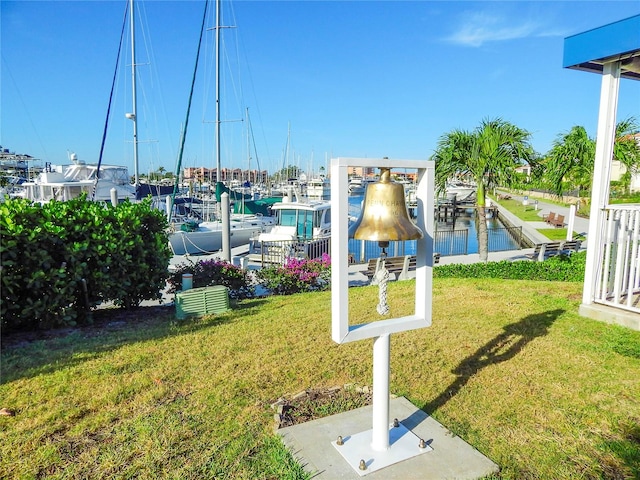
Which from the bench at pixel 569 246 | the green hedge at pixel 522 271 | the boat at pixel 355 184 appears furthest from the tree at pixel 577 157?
the boat at pixel 355 184

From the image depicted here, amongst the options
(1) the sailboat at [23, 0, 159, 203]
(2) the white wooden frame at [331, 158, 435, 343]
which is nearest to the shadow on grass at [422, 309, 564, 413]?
(2) the white wooden frame at [331, 158, 435, 343]

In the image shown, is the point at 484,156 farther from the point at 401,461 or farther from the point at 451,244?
the point at 401,461

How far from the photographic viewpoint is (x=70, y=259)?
608cm

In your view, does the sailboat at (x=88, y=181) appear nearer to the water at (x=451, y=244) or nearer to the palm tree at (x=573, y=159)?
the water at (x=451, y=244)

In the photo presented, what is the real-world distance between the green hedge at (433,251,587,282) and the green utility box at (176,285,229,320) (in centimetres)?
588

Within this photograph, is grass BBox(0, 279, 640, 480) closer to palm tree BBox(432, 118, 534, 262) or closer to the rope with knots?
the rope with knots

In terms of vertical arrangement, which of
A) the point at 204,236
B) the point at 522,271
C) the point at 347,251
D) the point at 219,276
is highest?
the point at 347,251

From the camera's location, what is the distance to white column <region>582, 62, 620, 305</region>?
5.88m

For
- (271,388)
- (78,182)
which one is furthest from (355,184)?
(271,388)

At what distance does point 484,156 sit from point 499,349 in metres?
8.77

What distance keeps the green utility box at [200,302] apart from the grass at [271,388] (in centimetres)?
31

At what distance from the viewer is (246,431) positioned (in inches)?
138

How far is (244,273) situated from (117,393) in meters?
4.92

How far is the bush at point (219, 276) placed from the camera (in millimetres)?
8438
